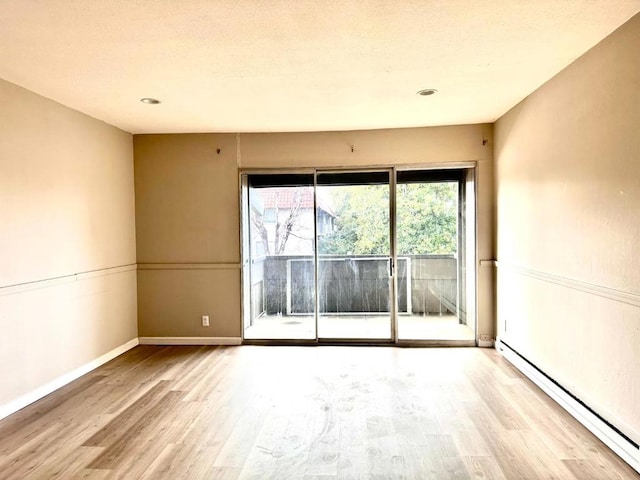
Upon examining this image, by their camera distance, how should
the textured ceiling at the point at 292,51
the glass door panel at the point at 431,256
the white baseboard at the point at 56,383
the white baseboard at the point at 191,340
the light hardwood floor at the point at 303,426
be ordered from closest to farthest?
the textured ceiling at the point at 292,51, the light hardwood floor at the point at 303,426, the white baseboard at the point at 56,383, the glass door panel at the point at 431,256, the white baseboard at the point at 191,340

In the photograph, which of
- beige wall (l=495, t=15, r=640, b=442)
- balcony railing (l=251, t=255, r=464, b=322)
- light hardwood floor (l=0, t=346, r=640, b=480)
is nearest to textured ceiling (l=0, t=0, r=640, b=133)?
beige wall (l=495, t=15, r=640, b=442)

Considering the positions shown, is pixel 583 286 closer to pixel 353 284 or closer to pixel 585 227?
pixel 585 227

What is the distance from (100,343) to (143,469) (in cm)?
214

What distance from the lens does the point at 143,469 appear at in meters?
2.18

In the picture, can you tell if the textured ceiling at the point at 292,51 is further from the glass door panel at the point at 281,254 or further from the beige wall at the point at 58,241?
the glass door panel at the point at 281,254

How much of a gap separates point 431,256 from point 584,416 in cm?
216

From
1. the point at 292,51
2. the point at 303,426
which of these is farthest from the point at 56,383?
the point at 292,51

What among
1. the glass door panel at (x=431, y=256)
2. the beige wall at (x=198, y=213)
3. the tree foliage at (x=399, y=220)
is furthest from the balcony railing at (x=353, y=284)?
the beige wall at (x=198, y=213)

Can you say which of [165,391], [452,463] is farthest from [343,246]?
[452,463]

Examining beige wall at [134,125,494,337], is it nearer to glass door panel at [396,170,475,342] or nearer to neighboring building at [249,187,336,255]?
neighboring building at [249,187,336,255]

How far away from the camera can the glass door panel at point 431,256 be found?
14.5ft

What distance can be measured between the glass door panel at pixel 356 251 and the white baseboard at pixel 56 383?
2234mm

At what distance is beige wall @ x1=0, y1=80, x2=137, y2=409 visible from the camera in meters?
2.90

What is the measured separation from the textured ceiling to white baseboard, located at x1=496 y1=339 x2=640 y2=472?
7.77 feet
